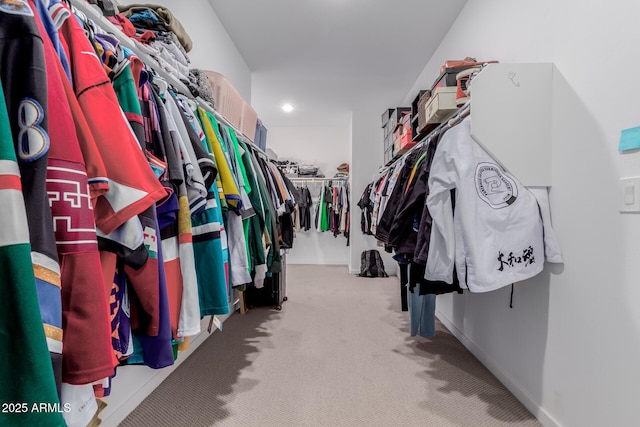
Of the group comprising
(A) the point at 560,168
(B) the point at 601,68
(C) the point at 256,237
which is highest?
(B) the point at 601,68

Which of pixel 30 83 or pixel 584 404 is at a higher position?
pixel 30 83

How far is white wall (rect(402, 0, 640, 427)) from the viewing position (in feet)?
3.42

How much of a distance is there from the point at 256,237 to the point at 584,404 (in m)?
1.49

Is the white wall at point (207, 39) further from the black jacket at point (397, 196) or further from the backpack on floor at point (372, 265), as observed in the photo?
the backpack on floor at point (372, 265)

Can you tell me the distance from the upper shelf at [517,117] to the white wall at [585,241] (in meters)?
0.05

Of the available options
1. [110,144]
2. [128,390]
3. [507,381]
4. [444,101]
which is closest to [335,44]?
[444,101]

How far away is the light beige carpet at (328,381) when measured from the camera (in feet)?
4.75

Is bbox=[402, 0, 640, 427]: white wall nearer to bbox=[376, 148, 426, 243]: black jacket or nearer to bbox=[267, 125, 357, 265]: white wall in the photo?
bbox=[376, 148, 426, 243]: black jacket

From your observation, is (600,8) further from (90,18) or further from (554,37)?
(90,18)

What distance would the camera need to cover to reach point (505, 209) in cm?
133

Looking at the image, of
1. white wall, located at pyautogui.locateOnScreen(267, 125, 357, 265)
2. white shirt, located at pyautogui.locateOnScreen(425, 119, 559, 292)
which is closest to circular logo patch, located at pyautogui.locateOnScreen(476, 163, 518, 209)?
white shirt, located at pyautogui.locateOnScreen(425, 119, 559, 292)

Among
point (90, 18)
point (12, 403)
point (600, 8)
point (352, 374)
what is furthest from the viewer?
point (352, 374)

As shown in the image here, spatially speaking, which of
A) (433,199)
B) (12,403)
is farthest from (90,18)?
(433,199)

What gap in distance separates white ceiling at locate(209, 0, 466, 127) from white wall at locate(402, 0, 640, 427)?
1.14m
